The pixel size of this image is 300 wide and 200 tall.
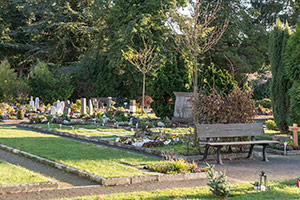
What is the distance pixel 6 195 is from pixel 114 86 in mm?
30811

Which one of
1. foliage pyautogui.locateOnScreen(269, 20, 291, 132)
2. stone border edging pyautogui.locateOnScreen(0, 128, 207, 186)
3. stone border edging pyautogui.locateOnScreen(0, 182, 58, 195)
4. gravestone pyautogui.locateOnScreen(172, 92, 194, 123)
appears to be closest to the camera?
stone border edging pyautogui.locateOnScreen(0, 182, 58, 195)

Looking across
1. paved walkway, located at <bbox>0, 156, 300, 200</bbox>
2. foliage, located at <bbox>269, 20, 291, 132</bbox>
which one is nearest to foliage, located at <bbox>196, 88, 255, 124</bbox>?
paved walkway, located at <bbox>0, 156, 300, 200</bbox>

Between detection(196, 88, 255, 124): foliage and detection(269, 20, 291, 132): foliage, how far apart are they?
5.11 m

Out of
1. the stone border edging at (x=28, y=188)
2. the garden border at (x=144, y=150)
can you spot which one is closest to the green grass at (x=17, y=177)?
the stone border edging at (x=28, y=188)

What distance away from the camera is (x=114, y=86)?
123ft

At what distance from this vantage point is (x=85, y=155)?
1090 cm

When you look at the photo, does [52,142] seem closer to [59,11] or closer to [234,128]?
[234,128]

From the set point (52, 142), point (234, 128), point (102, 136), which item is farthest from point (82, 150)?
point (234, 128)

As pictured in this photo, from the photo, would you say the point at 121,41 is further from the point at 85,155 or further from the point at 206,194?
the point at 206,194

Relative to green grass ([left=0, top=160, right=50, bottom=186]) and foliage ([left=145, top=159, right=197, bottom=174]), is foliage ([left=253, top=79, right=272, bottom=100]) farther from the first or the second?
green grass ([left=0, top=160, right=50, bottom=186])

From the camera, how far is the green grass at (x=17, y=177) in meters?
7.42

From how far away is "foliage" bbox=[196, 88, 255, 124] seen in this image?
11.6 meters

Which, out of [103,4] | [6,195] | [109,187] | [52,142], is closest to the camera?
[6,195]

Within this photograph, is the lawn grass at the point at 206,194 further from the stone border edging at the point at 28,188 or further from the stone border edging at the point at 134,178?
the stone border edging at the point at 28,188
